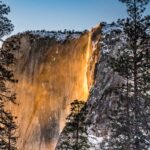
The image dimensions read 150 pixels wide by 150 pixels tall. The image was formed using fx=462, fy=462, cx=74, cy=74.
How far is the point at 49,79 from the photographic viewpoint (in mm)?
75375

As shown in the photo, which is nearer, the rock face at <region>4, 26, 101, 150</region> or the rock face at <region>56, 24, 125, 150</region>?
the rock face at <region>56, 24, 125, 150</region>

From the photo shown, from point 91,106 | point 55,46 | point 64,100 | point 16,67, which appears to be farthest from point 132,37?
point 16,67

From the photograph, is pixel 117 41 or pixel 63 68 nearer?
pixel 117 41

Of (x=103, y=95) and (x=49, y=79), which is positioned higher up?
(x=49, y=79)

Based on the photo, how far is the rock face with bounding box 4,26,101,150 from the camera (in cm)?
6700

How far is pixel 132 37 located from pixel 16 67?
5537cm

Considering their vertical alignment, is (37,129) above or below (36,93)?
below

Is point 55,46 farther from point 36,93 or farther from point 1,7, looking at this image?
point 1,7

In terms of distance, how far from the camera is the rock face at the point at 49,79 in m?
67.0

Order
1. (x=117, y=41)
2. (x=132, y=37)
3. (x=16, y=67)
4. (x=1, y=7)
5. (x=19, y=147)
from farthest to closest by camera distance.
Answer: (x=16, y=67) → (x=19, y=147) → (x=117, y=41) → (x=132, y=37) → (x=1, y=7)

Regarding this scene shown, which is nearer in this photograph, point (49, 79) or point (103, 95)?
point (103, 95)

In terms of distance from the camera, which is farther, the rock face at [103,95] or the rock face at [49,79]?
the rock face at [49,79]

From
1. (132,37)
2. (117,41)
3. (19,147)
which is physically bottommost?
(19,147)

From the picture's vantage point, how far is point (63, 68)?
74.4 metres
